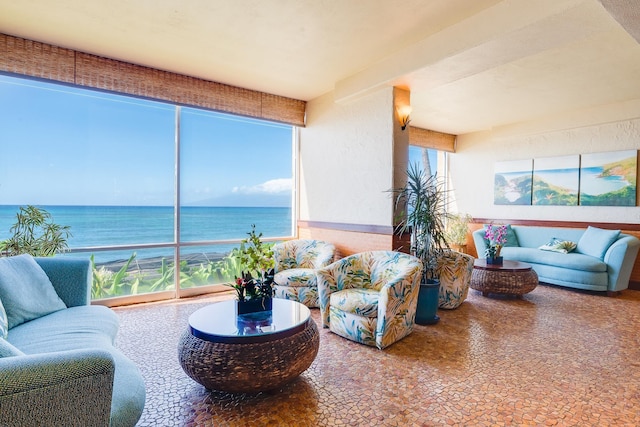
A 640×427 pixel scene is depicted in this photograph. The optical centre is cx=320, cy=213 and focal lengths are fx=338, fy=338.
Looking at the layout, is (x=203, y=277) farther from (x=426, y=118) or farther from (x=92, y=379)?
(x=426, y=118)

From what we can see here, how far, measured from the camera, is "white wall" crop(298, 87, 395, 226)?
4.35 metres

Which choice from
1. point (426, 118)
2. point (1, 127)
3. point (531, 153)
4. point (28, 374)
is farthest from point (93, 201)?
point (531, 153)

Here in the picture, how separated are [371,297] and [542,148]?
538 centimetres

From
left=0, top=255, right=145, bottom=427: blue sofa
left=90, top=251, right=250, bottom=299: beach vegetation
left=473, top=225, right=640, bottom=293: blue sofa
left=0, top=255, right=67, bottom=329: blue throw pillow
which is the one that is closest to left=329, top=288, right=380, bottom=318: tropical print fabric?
left=90, top=251, right=250, bottom=299: beach vegetation

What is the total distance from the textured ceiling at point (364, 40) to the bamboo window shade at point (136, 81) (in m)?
0.12

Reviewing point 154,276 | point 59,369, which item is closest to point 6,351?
point 59,369

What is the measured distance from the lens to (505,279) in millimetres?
4562

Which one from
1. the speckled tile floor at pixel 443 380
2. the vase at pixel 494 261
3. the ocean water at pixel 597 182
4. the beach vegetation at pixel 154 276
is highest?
the ocean water at pixel 597 182

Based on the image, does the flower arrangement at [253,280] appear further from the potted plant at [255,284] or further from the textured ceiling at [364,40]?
the textured ceiling at [364,40]

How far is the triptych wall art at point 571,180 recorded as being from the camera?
5484mm

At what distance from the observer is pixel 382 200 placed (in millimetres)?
4379

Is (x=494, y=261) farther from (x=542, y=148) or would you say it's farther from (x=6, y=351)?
(x=6, y=351)

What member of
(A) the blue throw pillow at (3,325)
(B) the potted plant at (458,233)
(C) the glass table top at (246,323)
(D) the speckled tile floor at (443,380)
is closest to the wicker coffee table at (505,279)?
(D) the speckled tile floor at (443,380)

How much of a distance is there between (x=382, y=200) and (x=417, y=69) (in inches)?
62.4
